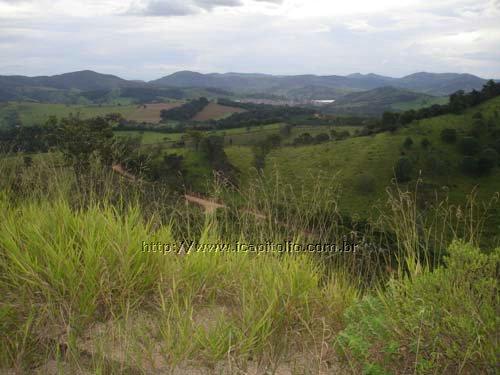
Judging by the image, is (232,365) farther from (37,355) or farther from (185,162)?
(185,162)

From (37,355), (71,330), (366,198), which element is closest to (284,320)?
(71,330)

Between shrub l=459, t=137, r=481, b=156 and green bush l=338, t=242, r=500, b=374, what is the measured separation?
69.6 meters

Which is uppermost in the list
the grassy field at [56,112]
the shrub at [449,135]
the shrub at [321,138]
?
the grassy field at [56,112]

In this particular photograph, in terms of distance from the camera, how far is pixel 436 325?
235cm

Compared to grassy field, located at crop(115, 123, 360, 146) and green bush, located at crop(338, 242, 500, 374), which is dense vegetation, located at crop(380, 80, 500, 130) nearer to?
grassy field, located at crop(115, 123, 360, 146)

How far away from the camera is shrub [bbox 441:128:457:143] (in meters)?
67.7

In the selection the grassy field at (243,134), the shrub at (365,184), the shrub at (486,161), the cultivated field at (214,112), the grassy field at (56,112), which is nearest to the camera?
the shrub at (365,184)

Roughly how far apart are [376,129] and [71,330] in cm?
8365

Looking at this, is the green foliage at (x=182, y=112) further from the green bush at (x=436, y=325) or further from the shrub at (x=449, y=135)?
the green bush at (x=436, y=325)

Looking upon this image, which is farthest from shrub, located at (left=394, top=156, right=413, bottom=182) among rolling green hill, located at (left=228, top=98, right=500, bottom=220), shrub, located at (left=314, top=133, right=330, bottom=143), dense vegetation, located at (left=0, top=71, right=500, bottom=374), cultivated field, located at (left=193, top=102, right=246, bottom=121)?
cultivated field, located at (left=193, top=102, right=246, bottom=121)

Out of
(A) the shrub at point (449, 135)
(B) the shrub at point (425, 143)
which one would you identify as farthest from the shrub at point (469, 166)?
(A) the shrub at point (449, 135)

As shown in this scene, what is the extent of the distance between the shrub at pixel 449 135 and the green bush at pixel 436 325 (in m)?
73.4

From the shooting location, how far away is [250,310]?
2770 millimetres

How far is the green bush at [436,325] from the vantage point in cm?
223
